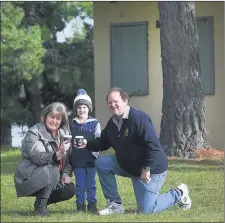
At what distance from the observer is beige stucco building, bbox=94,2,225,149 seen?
1493cm

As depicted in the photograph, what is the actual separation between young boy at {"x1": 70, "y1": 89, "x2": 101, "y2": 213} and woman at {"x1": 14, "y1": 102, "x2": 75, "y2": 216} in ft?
0.28

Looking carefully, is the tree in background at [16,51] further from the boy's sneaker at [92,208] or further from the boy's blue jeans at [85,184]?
the boy's sneaker at [92,208]

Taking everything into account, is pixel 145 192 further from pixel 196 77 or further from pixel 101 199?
pixel 196 77

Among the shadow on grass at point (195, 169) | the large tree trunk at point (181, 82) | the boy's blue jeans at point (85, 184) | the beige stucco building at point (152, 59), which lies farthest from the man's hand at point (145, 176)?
the beige stucco building at point (152, 59)

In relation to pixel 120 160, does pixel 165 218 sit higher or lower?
lower

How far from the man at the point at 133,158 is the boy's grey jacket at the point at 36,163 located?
0.38 m

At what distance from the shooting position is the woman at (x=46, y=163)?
23.1ft

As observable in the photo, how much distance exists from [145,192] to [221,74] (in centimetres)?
829

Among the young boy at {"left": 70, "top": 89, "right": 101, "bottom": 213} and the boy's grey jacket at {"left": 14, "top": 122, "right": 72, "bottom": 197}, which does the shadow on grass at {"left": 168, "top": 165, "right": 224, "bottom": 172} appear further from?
the boy's grey jacket at {"left": 14, "top": 122, "right": 72, "bottom": 197}

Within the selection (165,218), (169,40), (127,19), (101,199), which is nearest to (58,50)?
(127,19)

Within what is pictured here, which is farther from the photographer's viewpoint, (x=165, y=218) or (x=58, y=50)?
(x=58, y=50)

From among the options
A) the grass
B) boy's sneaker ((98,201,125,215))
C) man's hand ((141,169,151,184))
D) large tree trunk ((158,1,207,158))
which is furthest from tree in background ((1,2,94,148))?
man's hand ((141,169,151,184))

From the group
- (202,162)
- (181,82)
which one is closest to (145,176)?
(202,162)

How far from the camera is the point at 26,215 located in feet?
24.0
